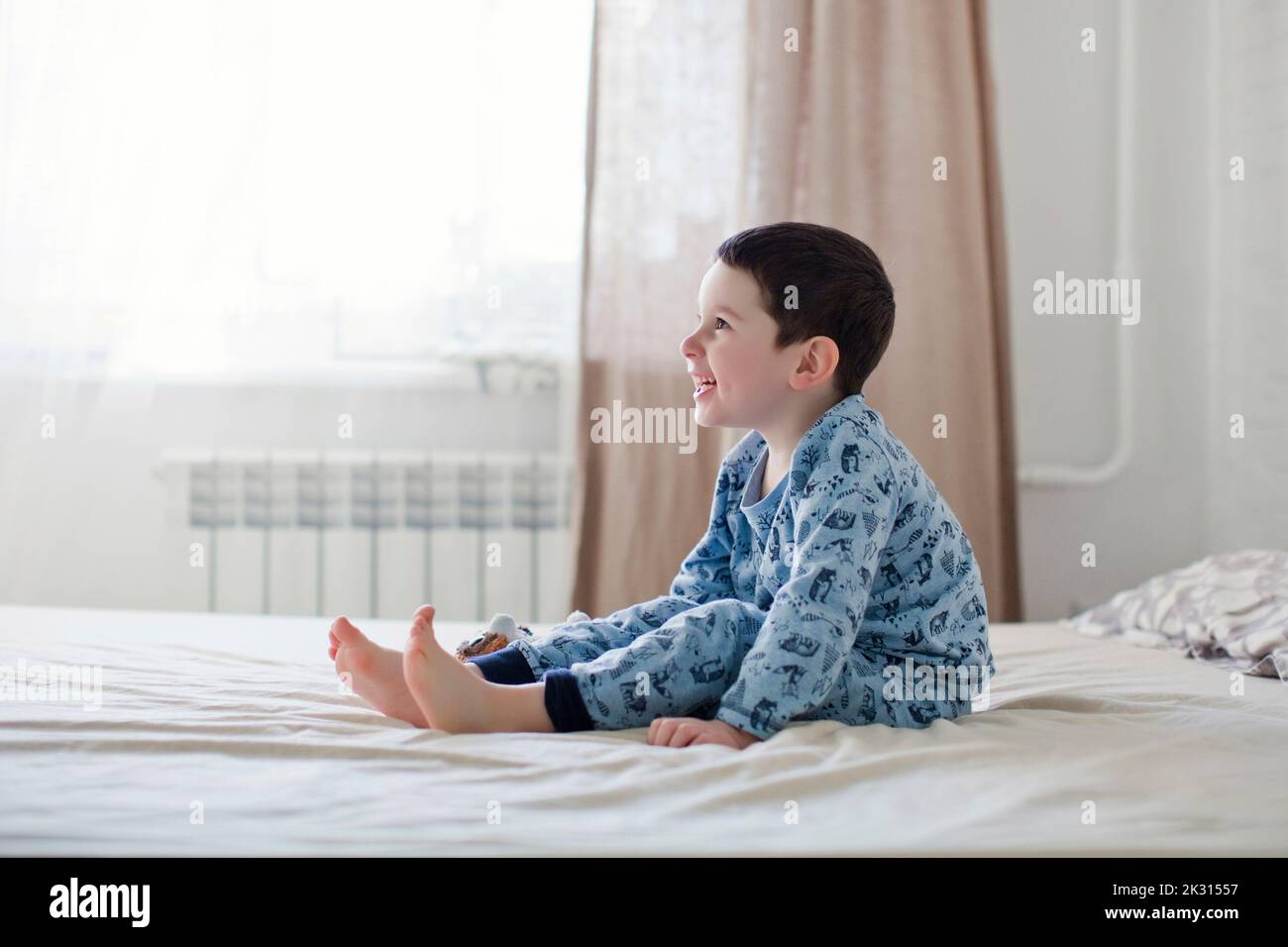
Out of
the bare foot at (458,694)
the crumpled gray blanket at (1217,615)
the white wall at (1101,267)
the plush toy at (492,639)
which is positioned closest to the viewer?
the bare foot at (458,694)

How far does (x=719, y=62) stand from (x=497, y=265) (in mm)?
636

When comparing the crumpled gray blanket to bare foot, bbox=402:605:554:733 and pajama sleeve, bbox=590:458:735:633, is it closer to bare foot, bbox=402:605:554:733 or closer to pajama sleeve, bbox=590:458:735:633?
pajama sleeve, bbox=590:458:735:633

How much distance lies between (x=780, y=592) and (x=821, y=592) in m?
0.04

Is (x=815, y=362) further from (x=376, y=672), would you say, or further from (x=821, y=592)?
(x=376, y=672)

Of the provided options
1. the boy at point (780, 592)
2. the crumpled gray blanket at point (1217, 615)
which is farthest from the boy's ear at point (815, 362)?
the crumpled gray blanket at point (1217, 615)

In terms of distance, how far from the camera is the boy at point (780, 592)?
40.1 inches

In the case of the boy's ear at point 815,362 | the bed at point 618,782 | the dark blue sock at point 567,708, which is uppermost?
the boy's ear at point 815,362

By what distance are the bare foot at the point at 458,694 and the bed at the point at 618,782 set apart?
0.07 ft

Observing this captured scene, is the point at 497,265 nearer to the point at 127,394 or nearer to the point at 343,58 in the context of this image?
the point at 343,58

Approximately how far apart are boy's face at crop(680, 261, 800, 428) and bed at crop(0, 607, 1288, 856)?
0.37 m

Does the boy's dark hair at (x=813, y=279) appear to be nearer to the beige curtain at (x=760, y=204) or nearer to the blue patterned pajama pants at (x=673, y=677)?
the blue patterned pajama pants at (x=673, y=677)

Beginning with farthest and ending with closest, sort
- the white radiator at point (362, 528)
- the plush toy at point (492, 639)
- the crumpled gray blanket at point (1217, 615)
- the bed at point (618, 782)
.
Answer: the white radiator at point (362, 528)
the crumpled gray blanket at point (1217, 615)
the plush toy at point (492, 639)
the bed at point (618, 782)

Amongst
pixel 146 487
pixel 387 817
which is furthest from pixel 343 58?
pixel 387 817

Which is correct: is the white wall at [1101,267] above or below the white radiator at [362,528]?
above
